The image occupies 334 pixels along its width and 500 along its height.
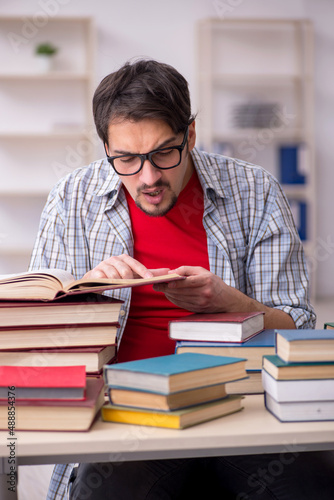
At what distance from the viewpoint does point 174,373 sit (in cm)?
79

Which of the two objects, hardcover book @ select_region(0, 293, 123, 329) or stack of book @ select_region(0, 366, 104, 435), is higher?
hardcover book @ select_region(0, 293, 123, 329)

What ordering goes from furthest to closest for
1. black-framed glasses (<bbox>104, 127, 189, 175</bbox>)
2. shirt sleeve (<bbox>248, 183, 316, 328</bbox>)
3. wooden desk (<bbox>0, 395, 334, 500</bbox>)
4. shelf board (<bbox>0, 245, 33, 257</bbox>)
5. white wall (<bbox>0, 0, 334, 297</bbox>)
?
white wall (<bbox>0, 0, 334, 297</bbox>)
shelf board (<bbox>0, 245, 33, 257</bbox>)
shirt sleeve (<bbox>248, 183, 316, 328</bbox>)
black-framed glasses (<bbox>104, 127, 189, 175</bbox>)
wooden desk (<bbox>0, 395, 334, 500</bbox>)

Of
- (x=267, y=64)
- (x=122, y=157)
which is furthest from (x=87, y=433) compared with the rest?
(x=267, y=64)

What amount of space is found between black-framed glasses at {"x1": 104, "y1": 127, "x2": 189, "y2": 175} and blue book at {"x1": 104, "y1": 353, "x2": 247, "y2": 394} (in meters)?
0.58

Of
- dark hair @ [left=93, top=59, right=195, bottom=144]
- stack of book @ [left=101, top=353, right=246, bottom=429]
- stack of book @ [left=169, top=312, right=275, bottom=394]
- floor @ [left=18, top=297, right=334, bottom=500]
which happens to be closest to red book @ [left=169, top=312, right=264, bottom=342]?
stack of book @ [left=169, top=312, right=275, bottom=394]

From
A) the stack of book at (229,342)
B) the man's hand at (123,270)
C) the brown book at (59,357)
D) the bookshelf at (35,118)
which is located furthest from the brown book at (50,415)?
the bookshelf at (35,118)

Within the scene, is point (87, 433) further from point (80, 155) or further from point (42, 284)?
point (80, 155)

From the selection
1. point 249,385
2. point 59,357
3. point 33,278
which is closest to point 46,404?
point 59,357

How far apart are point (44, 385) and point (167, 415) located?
168mm

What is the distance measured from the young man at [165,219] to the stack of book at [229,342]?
231mm

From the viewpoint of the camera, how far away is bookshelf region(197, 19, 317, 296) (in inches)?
193

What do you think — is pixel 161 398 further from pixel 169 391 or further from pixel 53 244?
pixel 53 244

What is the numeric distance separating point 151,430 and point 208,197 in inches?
33.8

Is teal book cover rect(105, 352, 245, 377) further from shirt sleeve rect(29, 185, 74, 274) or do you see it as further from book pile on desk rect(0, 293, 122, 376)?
shirt sleeve rect(29, 185, 74, 274)
